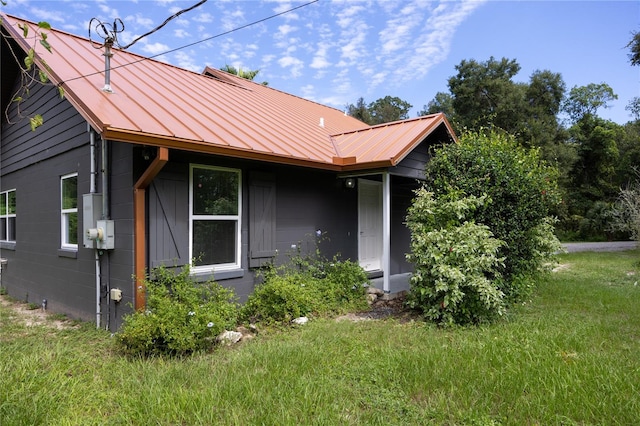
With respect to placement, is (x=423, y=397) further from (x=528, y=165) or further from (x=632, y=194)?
(x=632, y=194)

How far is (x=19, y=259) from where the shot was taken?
825 cm

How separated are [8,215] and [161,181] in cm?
652

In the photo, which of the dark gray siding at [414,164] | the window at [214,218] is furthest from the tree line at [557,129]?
the window at [214,218]

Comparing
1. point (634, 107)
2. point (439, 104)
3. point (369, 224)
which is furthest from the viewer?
point (634, 107)

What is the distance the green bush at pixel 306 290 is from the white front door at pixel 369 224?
926 mm

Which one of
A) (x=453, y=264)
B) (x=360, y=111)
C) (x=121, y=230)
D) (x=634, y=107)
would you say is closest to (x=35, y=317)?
(x=121, y=230)

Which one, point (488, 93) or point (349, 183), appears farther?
point (488, 93)

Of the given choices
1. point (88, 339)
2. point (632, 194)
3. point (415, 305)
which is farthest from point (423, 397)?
point (632, 194)

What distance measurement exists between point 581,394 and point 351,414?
1.80 metres

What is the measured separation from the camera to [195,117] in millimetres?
5754

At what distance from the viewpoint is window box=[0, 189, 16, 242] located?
8.77m

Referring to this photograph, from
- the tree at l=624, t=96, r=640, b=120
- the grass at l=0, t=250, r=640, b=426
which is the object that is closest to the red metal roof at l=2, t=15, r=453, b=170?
the grass at l=0, t=250, r=640, b=426

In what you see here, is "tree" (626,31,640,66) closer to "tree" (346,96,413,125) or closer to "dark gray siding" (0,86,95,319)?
"dark gray siding" (0,86,95,319)

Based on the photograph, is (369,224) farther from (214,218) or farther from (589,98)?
(589,98)
